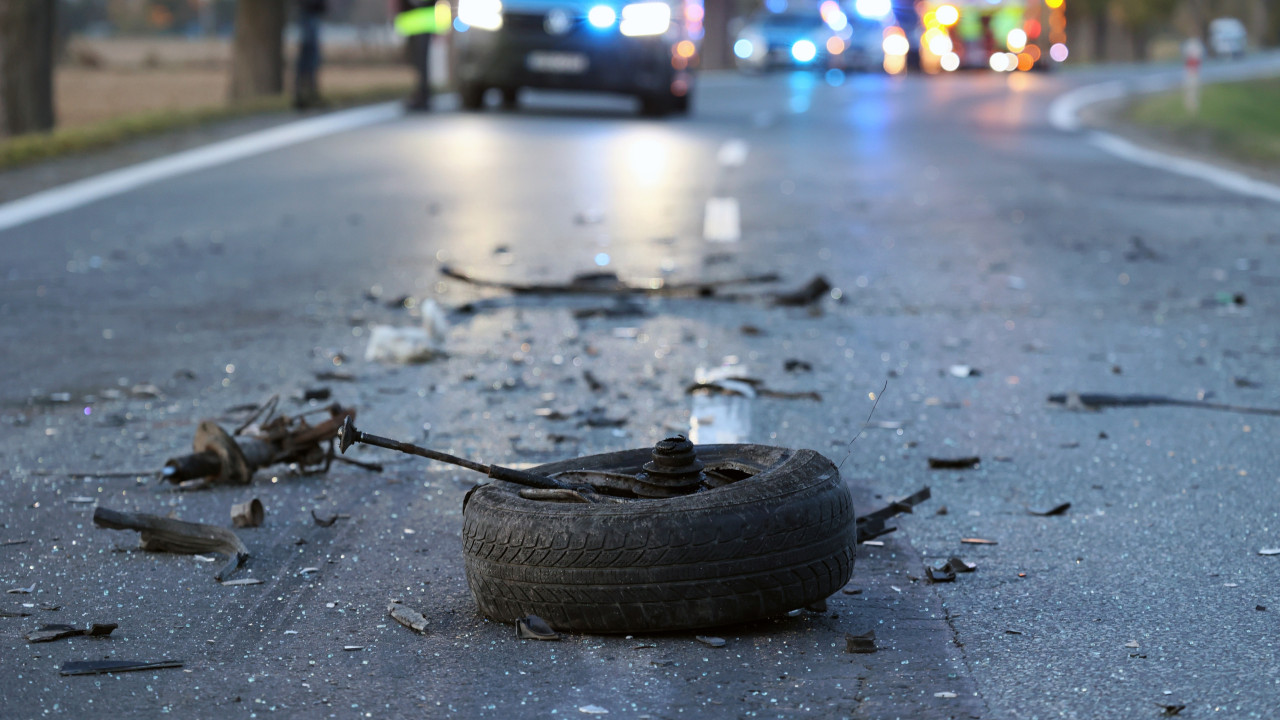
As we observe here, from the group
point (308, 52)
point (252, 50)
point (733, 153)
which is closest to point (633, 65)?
point (308, 52)

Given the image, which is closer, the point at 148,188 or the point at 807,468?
the point at 807,468

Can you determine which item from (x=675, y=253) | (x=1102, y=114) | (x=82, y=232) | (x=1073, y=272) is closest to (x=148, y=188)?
(x=82, y=232)

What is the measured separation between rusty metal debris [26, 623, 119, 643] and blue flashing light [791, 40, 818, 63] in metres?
36.7

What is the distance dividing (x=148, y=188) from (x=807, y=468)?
30.0 ft

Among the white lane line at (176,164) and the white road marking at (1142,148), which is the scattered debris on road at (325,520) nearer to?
the white lane line at (176,164)

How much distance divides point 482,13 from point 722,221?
1022cm

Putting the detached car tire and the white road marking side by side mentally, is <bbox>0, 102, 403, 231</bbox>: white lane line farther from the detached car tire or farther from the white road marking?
the white road marking

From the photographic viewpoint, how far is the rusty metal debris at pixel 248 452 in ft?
14.5

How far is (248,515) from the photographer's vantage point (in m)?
4.03

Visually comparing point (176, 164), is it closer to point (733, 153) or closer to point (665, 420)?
point (733, 153)

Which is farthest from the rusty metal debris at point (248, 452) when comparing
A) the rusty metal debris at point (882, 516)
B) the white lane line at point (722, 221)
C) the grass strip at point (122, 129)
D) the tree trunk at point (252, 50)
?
the tree trunk at point (252, 50)

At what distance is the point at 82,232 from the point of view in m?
9.38

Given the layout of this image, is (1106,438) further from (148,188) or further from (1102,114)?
(1102,114)

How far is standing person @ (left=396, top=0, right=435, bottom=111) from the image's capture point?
19875mm
